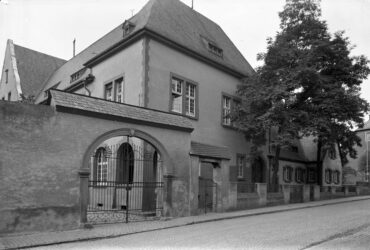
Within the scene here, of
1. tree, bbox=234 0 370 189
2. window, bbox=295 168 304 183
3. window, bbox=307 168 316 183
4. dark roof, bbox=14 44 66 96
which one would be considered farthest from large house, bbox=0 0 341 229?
dark roof, bbox=14 44 66 96

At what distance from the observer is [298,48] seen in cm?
2388

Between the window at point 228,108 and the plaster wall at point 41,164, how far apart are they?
1209 centimetres

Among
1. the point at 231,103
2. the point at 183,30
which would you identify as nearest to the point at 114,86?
the point at 183,30

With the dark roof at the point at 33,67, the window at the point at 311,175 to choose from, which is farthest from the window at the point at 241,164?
the dark roof at the point at 33,67

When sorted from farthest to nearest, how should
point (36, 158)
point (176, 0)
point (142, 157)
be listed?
point (176, 0), point (142, 157), point (36, 158)

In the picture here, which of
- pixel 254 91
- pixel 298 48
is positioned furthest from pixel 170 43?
pixel 298 48

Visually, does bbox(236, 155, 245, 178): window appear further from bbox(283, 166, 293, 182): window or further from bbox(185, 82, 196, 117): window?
bbox(283, 166, 293, 182): window

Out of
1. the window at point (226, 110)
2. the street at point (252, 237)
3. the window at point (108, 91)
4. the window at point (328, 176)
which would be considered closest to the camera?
the street at point (252, 237)

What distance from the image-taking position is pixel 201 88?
22234mm

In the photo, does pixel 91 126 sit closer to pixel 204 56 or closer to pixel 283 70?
pixel 204 56

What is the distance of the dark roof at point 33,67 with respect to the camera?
3672 centimetres

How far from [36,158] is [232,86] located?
1578 centimetres

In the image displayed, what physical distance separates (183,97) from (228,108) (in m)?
4.83

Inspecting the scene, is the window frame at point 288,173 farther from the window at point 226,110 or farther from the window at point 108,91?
the window at point 108,91
